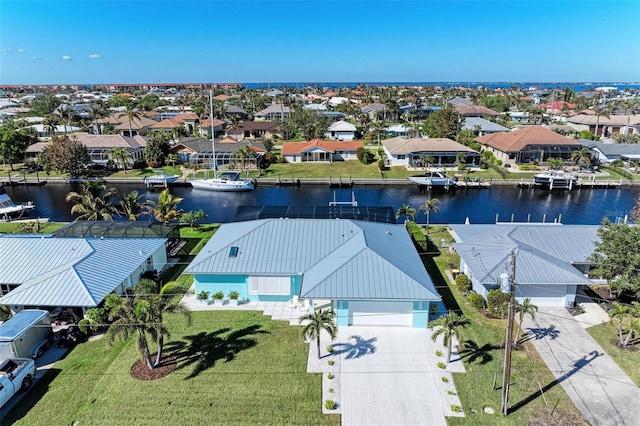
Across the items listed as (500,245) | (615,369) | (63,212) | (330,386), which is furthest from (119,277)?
(63,212)

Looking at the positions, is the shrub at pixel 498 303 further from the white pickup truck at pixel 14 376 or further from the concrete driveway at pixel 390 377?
the white pickup truck at pixel 14 376

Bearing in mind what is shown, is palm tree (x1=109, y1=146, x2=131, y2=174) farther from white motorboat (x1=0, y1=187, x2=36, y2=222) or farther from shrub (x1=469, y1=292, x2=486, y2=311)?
shrub (x1=469, y1=292, x2=486, y2=311)

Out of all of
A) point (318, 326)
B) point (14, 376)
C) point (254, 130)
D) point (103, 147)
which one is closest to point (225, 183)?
point (103, 147)

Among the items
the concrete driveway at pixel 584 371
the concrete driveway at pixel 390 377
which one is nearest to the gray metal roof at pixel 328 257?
the concrete driveway at pixel 390 377

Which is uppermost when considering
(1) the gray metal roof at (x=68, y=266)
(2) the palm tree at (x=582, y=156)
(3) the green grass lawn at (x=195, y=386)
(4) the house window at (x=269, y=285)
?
(2) the palm tree at (x=582, y=156)

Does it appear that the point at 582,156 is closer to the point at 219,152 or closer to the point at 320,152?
the point at 320,152

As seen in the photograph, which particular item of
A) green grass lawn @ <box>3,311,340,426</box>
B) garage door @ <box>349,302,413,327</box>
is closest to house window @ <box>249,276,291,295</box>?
green grass lawn @ <box>3,311,340,426</box>
